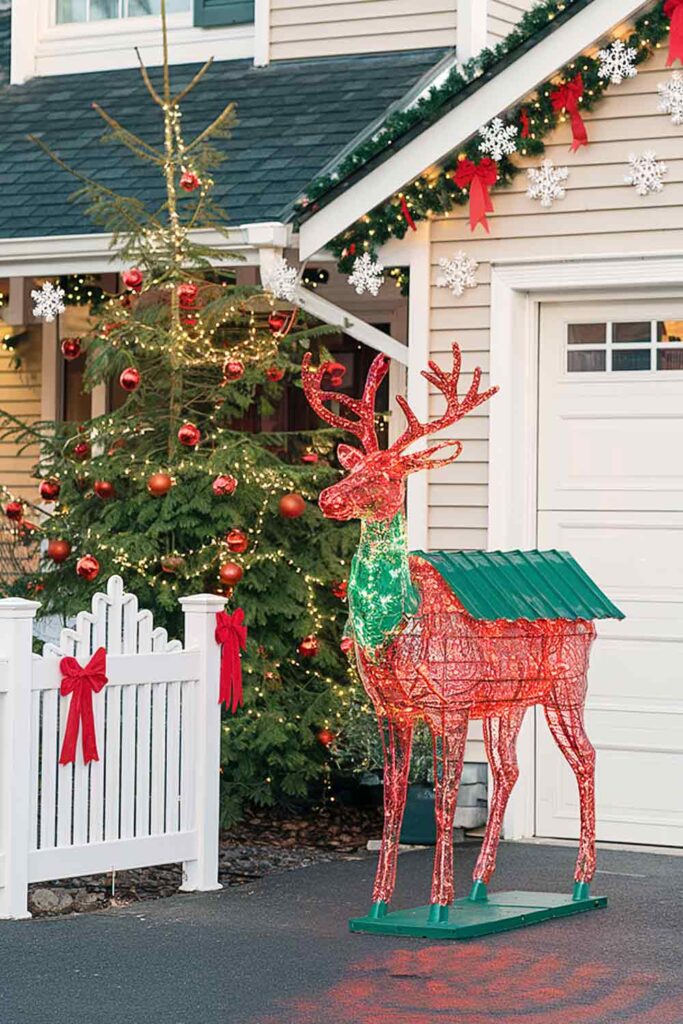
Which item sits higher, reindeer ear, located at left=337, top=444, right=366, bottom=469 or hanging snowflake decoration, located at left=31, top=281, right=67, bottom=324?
hanging snowflake decoration, located at left=31, top=281, right=67, bottom=324

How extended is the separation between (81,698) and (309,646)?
2219 millimetres

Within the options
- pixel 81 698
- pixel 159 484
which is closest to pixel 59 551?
pixel 159 484

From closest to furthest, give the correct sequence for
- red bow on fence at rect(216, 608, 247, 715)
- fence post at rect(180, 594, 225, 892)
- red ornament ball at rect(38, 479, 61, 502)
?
fence post at rect(180, 594, 225, 892)
red bow on fence at rect(216, 608, 247, 715)
red ornament ball at rect(38, 479, 61, 502)

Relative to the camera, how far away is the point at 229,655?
8.41m

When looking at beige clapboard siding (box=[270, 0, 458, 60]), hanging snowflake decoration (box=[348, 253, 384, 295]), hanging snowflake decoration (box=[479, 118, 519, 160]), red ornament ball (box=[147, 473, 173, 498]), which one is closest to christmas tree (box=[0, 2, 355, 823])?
red ornament ball (box=[147, 473, 173, 498])

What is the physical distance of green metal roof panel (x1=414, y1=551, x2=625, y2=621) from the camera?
704 centimetres

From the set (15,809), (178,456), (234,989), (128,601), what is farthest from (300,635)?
(234,989)

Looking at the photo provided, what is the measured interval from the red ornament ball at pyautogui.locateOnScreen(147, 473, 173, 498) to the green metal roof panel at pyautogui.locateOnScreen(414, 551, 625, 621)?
2.23m

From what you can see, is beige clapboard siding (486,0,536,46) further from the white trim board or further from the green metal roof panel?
the green metal roof panel

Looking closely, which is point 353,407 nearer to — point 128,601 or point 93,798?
point 128,601

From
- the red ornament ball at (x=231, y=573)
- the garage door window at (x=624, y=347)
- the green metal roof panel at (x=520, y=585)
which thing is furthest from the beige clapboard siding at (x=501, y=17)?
the green metal roof panel at (x=520, y=585)

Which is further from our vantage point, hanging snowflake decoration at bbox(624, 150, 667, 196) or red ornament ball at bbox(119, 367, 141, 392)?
red ornament ball at bbox(119, 367, 141, 392)

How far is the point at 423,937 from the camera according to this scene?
7.04 meters

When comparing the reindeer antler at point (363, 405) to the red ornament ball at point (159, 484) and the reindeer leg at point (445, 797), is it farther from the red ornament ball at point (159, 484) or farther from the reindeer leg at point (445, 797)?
the red ornament ball at point (159, 484)
